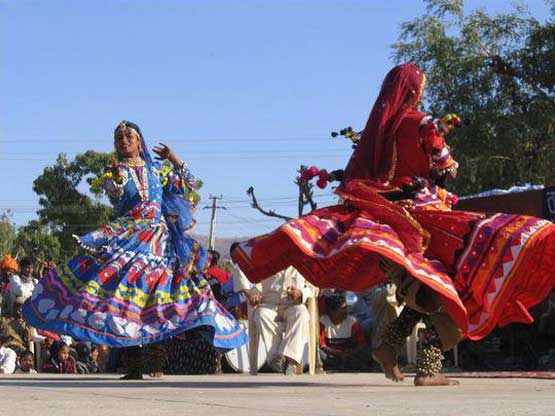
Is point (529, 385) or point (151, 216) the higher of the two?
point (151, 216)

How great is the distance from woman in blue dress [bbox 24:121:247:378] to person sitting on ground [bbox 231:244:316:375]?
6.70 feet

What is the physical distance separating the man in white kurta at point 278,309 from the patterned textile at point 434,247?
4.33 meters

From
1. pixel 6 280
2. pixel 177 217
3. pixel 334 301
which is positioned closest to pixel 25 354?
pixel 6 280

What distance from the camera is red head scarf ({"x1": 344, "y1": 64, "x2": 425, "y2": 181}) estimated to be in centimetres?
756

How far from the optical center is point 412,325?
7648 millimetres

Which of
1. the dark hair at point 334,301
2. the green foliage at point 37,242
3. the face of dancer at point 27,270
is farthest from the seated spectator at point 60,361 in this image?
the green foliage at point 37,242

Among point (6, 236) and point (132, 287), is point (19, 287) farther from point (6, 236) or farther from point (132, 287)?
point (6, 236)

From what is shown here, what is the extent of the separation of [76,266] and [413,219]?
3321 millimetres

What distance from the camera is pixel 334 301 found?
1382 centimetres

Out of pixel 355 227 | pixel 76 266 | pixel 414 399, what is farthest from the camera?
pixel 76 266

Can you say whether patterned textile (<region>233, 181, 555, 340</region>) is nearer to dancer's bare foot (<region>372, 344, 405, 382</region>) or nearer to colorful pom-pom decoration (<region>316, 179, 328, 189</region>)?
colorful pom-pom decoration (<region>316, 179, 328, 189</region>)

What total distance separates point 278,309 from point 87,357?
3253 mm

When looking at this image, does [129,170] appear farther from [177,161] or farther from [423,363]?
[423,363]

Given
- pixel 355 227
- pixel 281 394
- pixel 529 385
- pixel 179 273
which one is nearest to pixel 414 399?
pixel 281 394
